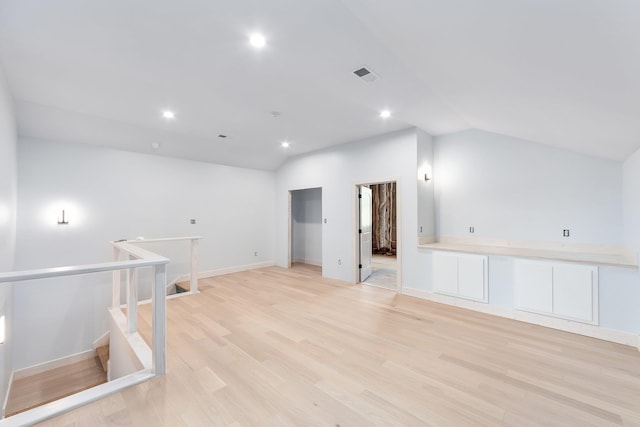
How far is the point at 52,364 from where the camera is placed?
404cm

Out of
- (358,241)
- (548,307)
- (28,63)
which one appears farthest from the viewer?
(358,241)

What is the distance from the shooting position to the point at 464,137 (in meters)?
4.42

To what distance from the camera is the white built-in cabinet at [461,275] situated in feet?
12.2

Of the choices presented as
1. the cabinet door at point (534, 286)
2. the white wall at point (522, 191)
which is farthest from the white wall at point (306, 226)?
the cabinet door at point (534, 286)


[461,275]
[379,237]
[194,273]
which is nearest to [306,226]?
[379,237]

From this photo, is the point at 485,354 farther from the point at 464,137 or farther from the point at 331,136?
the point at 331,136

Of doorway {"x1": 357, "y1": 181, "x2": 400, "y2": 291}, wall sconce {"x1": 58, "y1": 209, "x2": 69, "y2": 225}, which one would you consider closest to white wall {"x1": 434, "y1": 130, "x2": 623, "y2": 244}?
doorway {"x1": 357, "y1": 181, "x2": 400, "y2": 291}

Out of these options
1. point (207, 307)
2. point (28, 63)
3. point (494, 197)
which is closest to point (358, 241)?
point (494, 197)

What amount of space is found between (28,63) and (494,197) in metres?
5.94

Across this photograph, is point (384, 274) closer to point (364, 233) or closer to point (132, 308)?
point (364, 233)

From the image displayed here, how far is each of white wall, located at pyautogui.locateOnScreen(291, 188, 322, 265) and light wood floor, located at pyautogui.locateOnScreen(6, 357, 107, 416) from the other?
481 centimetres

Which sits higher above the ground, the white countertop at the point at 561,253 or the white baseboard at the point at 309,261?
the white countertop at the point at 561,253

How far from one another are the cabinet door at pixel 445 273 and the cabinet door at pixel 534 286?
29.7 inches

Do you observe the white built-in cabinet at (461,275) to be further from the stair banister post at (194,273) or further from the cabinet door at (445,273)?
the stair banister post at (194,273)
